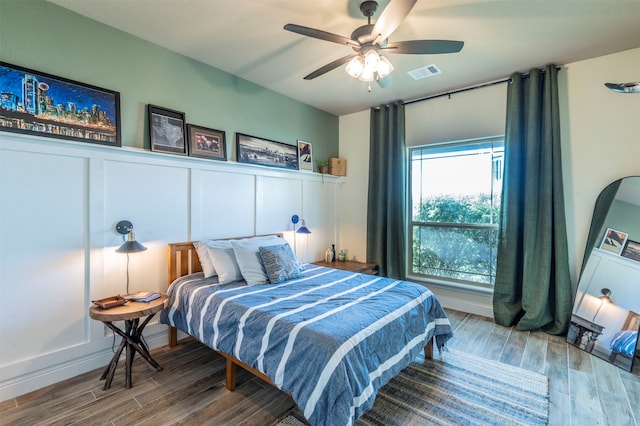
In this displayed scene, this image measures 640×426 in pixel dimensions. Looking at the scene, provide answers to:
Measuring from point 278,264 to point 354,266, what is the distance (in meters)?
1.53

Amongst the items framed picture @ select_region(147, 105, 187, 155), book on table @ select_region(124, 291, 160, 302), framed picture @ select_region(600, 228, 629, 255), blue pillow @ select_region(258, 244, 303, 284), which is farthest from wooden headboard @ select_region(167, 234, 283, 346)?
framed picture @ select_region(600, 228, 629, 255)

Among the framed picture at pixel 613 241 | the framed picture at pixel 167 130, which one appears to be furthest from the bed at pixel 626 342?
the framed picture at pixel 167 130

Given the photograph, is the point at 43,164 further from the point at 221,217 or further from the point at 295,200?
the point at 295,200

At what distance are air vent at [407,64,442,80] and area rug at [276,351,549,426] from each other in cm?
280

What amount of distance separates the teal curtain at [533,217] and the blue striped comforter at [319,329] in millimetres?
1296

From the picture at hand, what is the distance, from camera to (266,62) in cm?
295

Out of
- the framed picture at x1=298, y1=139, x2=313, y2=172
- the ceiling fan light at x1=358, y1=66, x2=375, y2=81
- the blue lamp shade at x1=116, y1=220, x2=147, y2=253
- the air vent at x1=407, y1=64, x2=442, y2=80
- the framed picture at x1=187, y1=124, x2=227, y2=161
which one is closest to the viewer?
the ceiling fan light at x1=358, y1=66, x2=375, y2=81

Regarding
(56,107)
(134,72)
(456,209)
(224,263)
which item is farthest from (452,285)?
(56,107)

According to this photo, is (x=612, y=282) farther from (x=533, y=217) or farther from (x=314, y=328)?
(x=314, y=328)

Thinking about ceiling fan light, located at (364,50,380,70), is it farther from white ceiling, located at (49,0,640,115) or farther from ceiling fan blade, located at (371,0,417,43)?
white ceiling, located at (49,0,640,115)

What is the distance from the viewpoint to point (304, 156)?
4.09 meters

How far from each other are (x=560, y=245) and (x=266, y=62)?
3.47 metres

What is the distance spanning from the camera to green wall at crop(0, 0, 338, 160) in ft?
6.75

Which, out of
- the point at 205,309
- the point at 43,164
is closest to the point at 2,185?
the point at 43,164
